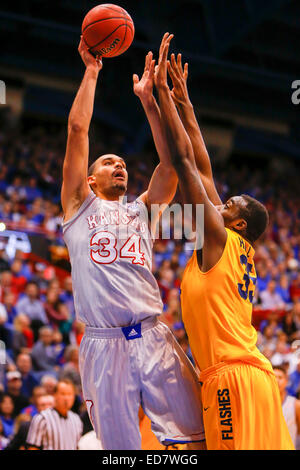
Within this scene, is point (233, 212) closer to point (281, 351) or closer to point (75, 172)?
point (75, 172)

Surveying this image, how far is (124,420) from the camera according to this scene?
3100 mm

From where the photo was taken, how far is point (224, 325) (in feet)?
10.4

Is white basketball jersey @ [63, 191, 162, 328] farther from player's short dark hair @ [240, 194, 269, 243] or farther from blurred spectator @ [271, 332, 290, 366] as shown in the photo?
blurred spectator @ [271, 332, 290, 366]

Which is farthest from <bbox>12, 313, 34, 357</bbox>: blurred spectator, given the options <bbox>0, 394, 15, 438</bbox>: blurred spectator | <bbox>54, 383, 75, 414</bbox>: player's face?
<bbox>54, 383, 75, 414</bbox>: player's face

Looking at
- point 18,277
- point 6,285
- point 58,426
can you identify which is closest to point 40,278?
point 18,277

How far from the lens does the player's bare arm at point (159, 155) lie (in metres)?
3.56

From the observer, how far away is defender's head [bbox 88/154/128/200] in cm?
361

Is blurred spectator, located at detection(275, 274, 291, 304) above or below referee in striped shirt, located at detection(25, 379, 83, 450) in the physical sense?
above

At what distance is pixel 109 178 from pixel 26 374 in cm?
392

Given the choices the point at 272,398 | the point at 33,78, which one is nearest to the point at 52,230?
the point at 272,398

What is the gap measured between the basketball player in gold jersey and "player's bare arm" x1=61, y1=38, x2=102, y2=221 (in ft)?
1.39

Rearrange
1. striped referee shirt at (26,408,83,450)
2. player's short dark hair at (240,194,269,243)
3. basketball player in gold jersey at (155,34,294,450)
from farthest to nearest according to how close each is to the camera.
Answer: striped referee shirt at (26,408,83,450)
player's short dark hair at (240,194,269,243)
basketball player in gold jersey at (155,34,294,450)

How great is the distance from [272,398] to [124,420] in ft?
2.53

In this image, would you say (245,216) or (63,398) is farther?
(63,398)
